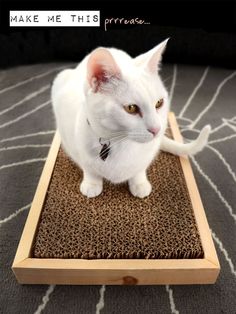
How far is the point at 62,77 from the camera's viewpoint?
106 cm

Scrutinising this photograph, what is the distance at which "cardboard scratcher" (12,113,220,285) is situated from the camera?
31.1 inches

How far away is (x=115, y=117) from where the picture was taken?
68 cm

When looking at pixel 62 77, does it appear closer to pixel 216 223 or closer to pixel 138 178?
pixel 138 178

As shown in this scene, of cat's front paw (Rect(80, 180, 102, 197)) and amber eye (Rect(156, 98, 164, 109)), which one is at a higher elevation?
amber eye (Rect(156, 98, 164, 109))

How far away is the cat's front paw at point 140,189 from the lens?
37.4 inches

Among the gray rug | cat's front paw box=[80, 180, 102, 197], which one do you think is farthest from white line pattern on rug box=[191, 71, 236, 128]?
cat's front paw box=[80, 180, 102, 197]

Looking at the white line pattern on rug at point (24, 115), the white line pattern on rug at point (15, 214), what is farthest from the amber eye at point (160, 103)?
the white line pattern on rug at point (24, 115)

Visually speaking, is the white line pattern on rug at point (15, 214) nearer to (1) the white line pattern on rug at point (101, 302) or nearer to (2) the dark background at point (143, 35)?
(1) the white line pattern on rug at point (101, 302)

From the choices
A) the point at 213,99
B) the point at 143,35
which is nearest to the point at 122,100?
the point at 213,99

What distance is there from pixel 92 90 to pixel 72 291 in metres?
0.50

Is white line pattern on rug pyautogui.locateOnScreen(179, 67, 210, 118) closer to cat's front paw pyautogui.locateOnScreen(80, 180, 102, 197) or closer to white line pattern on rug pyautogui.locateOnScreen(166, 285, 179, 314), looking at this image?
cat's front paw pyautogui.locateOnScreen(80, 180, 102, 197)

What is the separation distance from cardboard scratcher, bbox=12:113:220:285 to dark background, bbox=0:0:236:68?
101 cm

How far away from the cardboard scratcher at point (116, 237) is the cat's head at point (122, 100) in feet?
0.92

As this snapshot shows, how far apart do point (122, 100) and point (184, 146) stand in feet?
1.42
